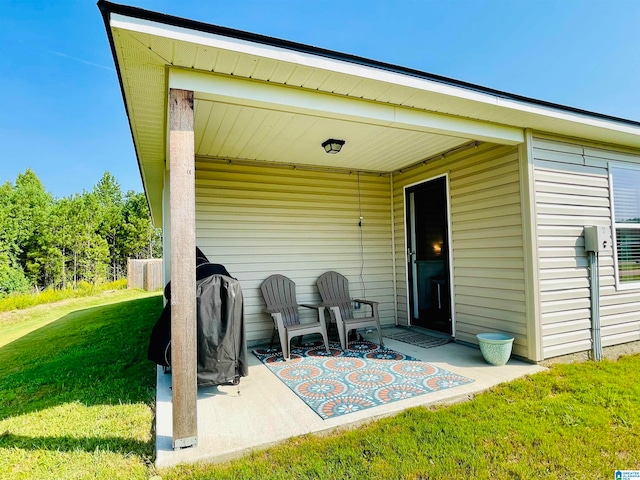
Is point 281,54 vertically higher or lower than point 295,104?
higher

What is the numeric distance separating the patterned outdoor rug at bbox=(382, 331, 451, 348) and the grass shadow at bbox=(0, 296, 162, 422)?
3012mm

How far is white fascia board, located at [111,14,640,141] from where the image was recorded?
193cm

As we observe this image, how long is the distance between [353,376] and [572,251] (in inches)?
108

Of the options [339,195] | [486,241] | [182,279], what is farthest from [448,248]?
[182,279]

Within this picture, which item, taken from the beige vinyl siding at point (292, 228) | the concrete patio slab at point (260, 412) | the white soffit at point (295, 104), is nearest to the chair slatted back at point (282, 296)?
the beige vinyl siding at point (292, 228)

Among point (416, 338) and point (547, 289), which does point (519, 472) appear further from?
point (416, 338)

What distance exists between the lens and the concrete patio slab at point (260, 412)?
213 cm

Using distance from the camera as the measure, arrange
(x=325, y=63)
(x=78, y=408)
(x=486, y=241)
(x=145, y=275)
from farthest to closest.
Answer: (x=145, y=275), (x=486, y=241), (x=78, y=408), (x=325, y=63)

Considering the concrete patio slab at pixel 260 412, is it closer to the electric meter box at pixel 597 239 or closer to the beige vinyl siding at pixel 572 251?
the beige vinyl siding at pixel 572 251

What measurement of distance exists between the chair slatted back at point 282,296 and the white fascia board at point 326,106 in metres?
2.50

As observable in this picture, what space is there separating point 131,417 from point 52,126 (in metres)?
42.4

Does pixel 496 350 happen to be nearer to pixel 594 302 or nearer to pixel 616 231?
pixel 594 302

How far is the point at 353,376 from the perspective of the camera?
3293mm

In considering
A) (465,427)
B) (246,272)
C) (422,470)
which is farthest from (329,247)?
(422,470)
